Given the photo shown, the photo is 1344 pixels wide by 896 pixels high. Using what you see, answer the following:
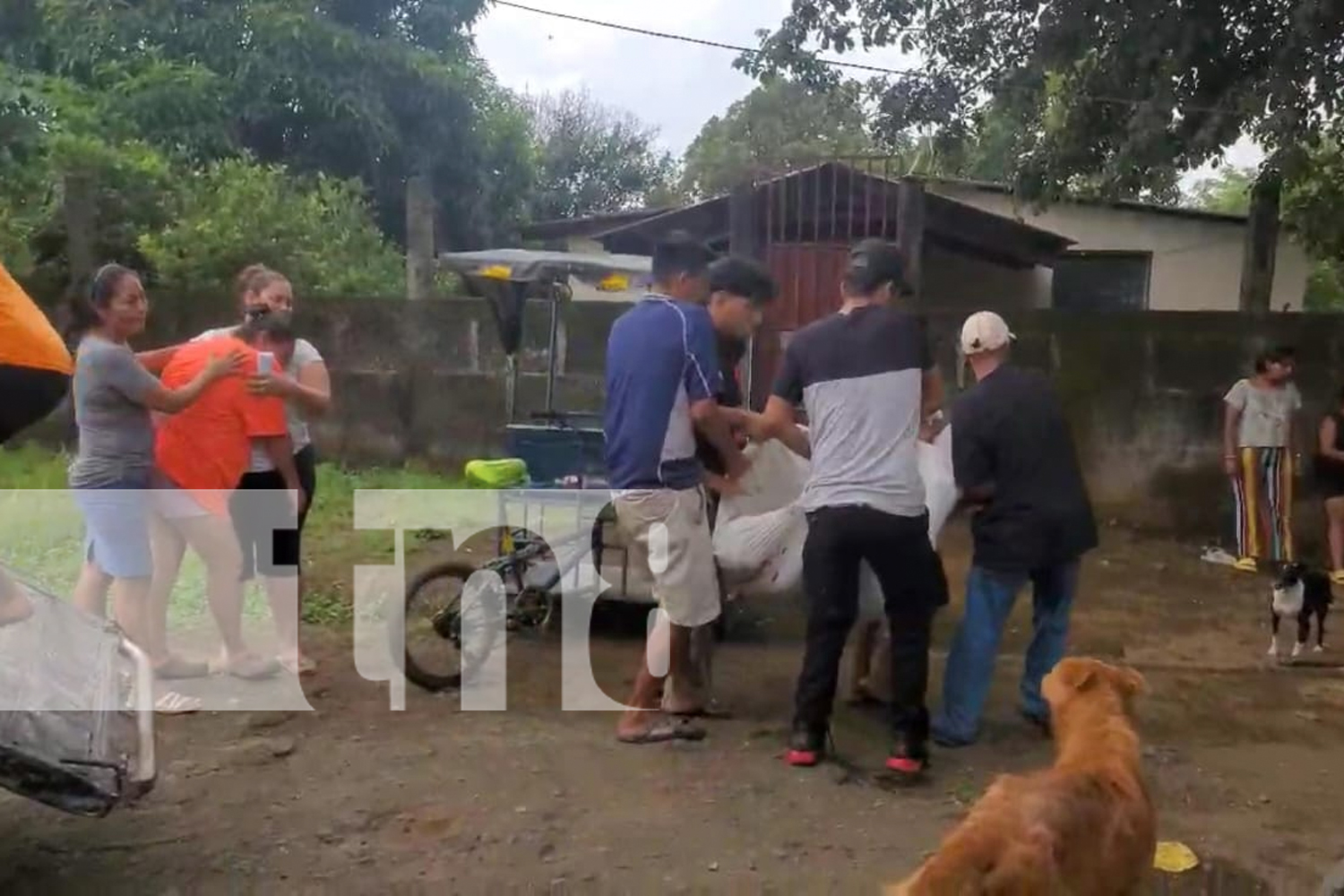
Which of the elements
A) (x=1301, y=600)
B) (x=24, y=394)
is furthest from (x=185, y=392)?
(x=1301, y=600)

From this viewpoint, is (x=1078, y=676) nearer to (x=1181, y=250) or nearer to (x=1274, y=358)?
(x=1274, y=358)

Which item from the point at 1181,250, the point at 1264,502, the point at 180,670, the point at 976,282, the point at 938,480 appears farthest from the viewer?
the point at 1181,250

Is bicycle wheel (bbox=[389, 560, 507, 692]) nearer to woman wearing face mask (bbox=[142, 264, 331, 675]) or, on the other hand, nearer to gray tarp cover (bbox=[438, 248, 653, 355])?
woman wearing face mask (bbox=[142, 264, 331, 675])

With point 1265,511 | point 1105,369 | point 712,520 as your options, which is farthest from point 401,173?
point 712,520

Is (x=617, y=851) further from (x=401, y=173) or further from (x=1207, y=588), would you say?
(x=401, y=173)

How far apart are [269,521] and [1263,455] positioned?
6582 mm

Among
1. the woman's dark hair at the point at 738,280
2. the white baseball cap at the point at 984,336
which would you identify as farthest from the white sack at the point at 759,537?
the white baseball cap at the point at 984,336

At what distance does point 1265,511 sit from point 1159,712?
397cm

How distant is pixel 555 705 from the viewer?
568 cm

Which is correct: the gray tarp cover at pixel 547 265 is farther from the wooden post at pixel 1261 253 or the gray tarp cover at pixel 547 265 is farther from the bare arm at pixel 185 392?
the wooden post at pixel 1261 253

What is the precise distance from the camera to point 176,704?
5.45m

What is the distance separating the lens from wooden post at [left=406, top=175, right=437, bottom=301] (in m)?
13.1

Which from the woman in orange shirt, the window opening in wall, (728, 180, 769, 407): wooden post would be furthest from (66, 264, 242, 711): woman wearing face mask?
the window opening in wall

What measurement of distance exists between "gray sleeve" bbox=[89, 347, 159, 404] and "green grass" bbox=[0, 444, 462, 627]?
74.0 inches
